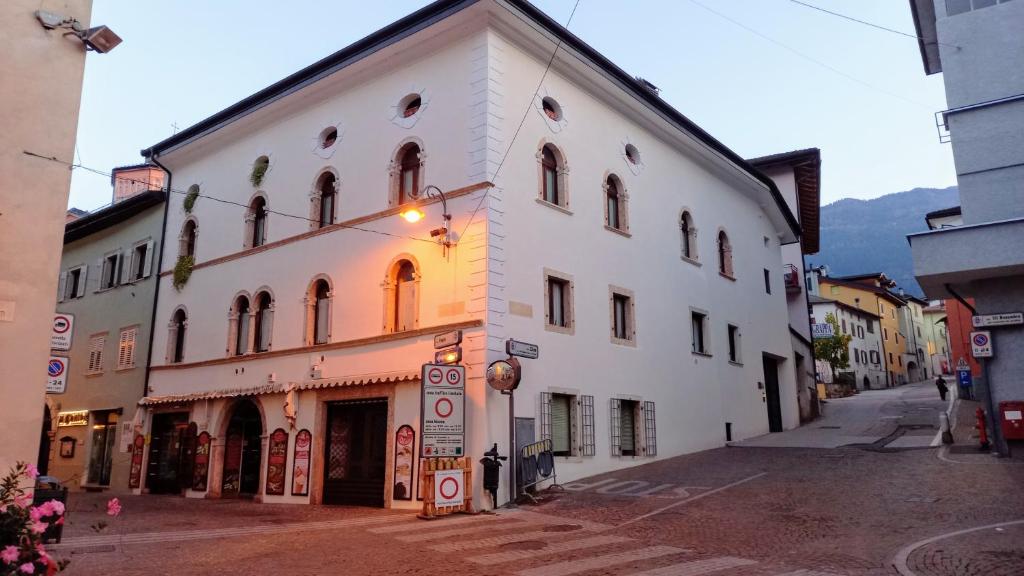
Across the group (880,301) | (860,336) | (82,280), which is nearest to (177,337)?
(82,280)

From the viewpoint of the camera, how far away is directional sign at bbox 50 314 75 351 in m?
10.5

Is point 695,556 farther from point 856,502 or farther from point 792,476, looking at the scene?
point 792,476

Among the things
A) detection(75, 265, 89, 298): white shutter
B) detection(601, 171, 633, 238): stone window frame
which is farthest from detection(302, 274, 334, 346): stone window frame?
detection(75, 265, 89, 298): white shutter

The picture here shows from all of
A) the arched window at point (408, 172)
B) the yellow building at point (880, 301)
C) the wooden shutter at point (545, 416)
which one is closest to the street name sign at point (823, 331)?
the yellow building at point (880, 301)

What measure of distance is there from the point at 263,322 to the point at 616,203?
10.3m

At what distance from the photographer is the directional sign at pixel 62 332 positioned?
34.5 ft

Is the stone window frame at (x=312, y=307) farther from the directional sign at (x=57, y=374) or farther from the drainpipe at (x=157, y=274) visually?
the drainpipe at (x=157, y=274)

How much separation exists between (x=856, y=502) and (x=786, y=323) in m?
18.3

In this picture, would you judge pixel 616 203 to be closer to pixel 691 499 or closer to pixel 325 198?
pixel 325 198

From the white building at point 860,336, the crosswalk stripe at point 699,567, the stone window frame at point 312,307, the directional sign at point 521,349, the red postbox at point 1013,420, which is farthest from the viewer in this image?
the white building at point 860,336

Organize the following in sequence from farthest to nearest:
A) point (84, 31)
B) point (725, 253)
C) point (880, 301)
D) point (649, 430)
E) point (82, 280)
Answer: point (880, 301) → point (82, 280) → point (725, 253) → point (649, 430) → point (84, 31)

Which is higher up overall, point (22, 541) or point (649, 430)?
point (649, 430)

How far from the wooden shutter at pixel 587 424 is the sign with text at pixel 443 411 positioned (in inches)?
139

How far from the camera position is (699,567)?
8484 mm
